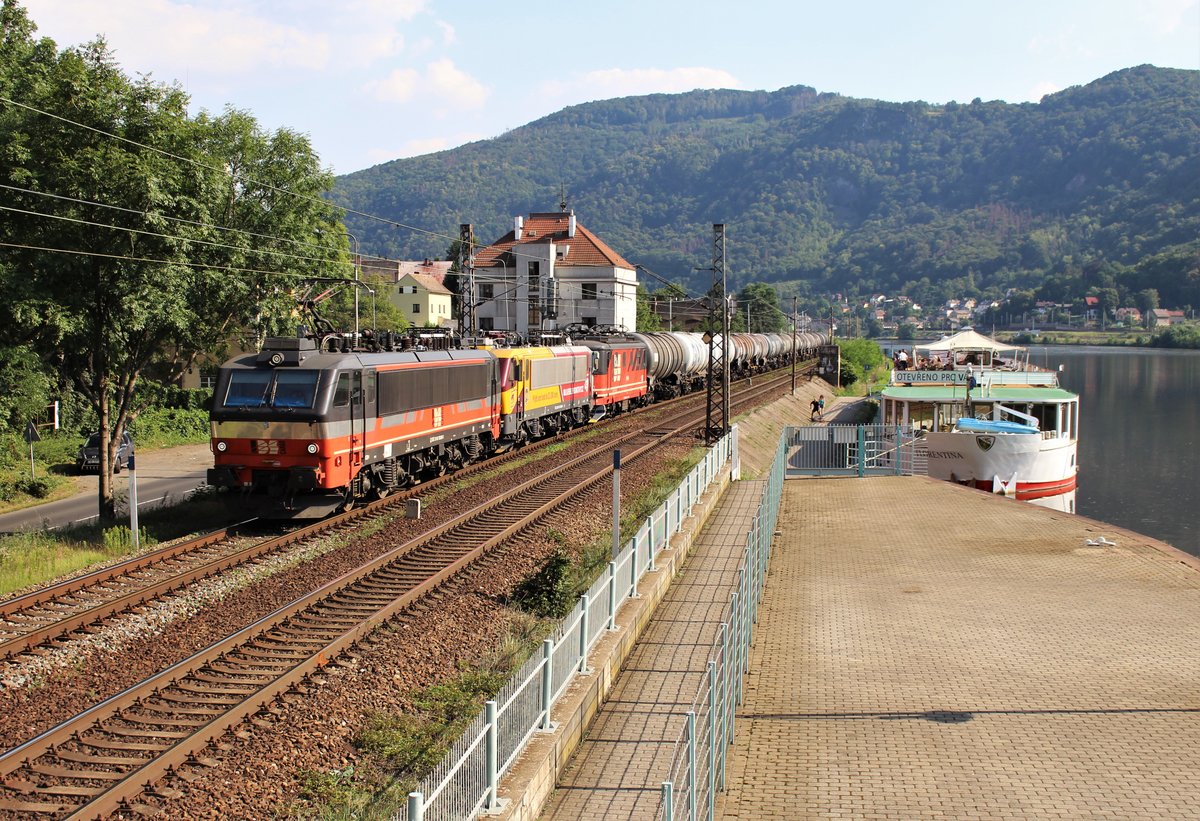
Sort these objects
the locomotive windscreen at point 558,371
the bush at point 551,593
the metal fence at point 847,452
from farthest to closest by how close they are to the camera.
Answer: the metal fence at point 847,452, the locomotive windscreen at point 558,371, the bush at point 551,593

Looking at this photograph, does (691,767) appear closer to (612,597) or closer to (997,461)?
(612,597)

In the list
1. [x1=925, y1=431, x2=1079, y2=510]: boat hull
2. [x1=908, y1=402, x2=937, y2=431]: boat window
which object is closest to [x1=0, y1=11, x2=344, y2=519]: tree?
[x1=925, y1=431, x2=1079, y2=510]: boat hull

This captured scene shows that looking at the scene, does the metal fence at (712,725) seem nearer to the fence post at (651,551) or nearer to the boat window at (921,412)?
the fence post at (651,551)

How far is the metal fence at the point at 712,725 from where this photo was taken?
7.40 metres

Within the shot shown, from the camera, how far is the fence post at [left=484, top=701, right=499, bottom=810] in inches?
298

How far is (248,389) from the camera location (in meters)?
19.2

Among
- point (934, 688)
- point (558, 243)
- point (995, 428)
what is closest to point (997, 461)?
point (995, 428)

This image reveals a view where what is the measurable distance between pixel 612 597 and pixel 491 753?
4771 millimetres

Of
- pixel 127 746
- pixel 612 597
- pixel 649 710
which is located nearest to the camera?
pixel 127 746

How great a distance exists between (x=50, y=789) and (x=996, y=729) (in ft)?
29.9

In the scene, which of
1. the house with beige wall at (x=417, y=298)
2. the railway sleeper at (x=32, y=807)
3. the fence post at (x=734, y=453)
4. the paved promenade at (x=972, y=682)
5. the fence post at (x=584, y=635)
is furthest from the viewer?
the house with beige wall at (x=417, y=298)

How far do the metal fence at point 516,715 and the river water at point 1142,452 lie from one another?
103 ft

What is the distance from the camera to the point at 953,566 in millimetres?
20203

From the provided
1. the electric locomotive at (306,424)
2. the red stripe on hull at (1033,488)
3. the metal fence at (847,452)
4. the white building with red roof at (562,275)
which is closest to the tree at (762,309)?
the white building with red roof at (562,275)
